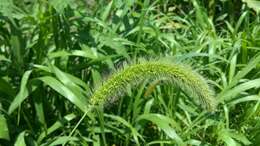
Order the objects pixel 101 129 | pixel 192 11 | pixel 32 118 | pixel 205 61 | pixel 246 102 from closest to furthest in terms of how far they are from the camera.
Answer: pixel 101 129 < pixel 32 118 < pixel 246 102 < pixel 205 61 < pixel 192 11

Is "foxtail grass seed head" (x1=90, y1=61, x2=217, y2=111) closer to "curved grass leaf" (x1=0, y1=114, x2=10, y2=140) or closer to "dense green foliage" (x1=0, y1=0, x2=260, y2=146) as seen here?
"dense green foliage" (x1=0, y1=0, x2=260, y2=146)

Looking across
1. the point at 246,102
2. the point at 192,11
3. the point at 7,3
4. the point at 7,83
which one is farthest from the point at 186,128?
the point at 192,11

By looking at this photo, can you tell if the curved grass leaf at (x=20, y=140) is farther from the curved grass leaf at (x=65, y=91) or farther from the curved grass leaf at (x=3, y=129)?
the curved grass leaf at (x=65, y=91)

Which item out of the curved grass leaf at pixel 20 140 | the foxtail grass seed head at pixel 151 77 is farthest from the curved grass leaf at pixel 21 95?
the foxtail grass seed head at pixel 151 77

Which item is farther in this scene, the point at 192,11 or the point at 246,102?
the point at 192,11

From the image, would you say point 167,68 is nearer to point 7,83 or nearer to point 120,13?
point 7,83

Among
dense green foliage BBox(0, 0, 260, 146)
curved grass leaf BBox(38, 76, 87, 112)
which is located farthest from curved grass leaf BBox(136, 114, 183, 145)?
curved grass leaf BBox(38, 76, 87, 112)
